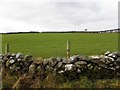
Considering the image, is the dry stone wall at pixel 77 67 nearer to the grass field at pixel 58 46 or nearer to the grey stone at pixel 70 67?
the grey stone at pixel 70 67

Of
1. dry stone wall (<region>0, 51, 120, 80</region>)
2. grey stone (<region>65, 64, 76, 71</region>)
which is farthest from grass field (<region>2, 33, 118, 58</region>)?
grey stone (<region>65, 64, 76, 71</region>)

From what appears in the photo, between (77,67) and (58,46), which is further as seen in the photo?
(58,46)

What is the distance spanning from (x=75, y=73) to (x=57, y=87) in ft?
4.77

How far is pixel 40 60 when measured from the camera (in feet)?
72.7

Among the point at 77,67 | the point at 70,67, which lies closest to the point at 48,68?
the point at 70,67

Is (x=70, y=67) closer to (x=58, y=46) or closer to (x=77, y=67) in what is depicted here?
(x=77, y=67)

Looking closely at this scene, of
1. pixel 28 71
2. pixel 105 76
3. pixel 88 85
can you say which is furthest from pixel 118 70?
pixel 28 71

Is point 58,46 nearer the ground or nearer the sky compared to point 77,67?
nearer the sky

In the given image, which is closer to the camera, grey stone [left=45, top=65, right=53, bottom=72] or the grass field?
grey stone [left=45, top=65, right=53, bottom=72]

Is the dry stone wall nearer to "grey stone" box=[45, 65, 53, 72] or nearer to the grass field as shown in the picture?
"grey stone" box=[45, 65, 53, 72]

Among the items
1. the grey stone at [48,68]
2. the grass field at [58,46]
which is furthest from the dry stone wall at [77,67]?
the grass field at [58,46]

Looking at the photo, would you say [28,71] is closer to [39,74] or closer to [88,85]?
[39,74]

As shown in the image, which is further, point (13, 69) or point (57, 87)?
point (13, 69)

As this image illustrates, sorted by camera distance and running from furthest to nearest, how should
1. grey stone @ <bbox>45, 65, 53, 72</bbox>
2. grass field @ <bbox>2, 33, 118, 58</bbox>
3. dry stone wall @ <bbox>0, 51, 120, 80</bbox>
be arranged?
grass field @ <bbox>2, 33, 118, 58</bbox> → grey stone @ <bbox>45, 65, 53, 72</bbox> → dry stone wall @ <bbox>0, 51, 120, 80</bbox>
